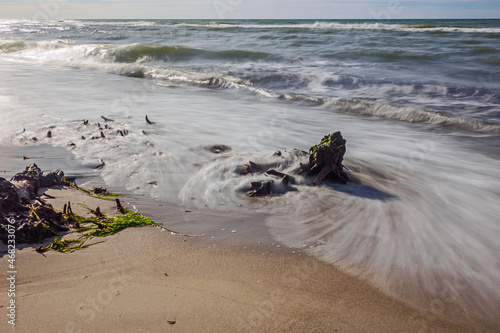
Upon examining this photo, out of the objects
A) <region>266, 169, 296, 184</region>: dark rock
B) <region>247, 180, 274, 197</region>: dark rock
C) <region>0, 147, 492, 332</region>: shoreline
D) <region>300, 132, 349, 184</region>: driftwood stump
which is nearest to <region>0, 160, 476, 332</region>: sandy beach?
<region>0, 147, 492, 332</region>: shoreline

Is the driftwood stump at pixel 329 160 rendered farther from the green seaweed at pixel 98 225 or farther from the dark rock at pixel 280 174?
the green seaweed at pixel 98 225

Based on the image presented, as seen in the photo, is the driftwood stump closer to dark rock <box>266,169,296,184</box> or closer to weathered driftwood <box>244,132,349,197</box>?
weathered driftwood <box>244,132,349,197</box>

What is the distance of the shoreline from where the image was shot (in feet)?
5.42

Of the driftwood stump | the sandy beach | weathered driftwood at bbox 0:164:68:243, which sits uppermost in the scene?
the driftwood stump

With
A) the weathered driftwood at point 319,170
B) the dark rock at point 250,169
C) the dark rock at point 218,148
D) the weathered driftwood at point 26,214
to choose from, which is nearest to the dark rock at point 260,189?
the weathered driftwood at point 319,170

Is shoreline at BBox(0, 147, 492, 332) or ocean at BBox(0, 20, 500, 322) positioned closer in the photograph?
shoreline at BBox(0, 147, 492, 332)

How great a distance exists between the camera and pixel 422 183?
3506 mm

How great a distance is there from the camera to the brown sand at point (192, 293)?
64.7 inches

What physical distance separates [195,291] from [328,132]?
4031 mm

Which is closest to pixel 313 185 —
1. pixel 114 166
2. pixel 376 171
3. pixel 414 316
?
pixel 376 171

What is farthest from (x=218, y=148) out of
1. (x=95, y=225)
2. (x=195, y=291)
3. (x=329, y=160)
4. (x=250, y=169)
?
(x=195, y=291)

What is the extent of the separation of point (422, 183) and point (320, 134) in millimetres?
1984

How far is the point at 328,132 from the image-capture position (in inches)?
215

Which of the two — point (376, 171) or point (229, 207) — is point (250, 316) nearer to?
point (229, 207)
